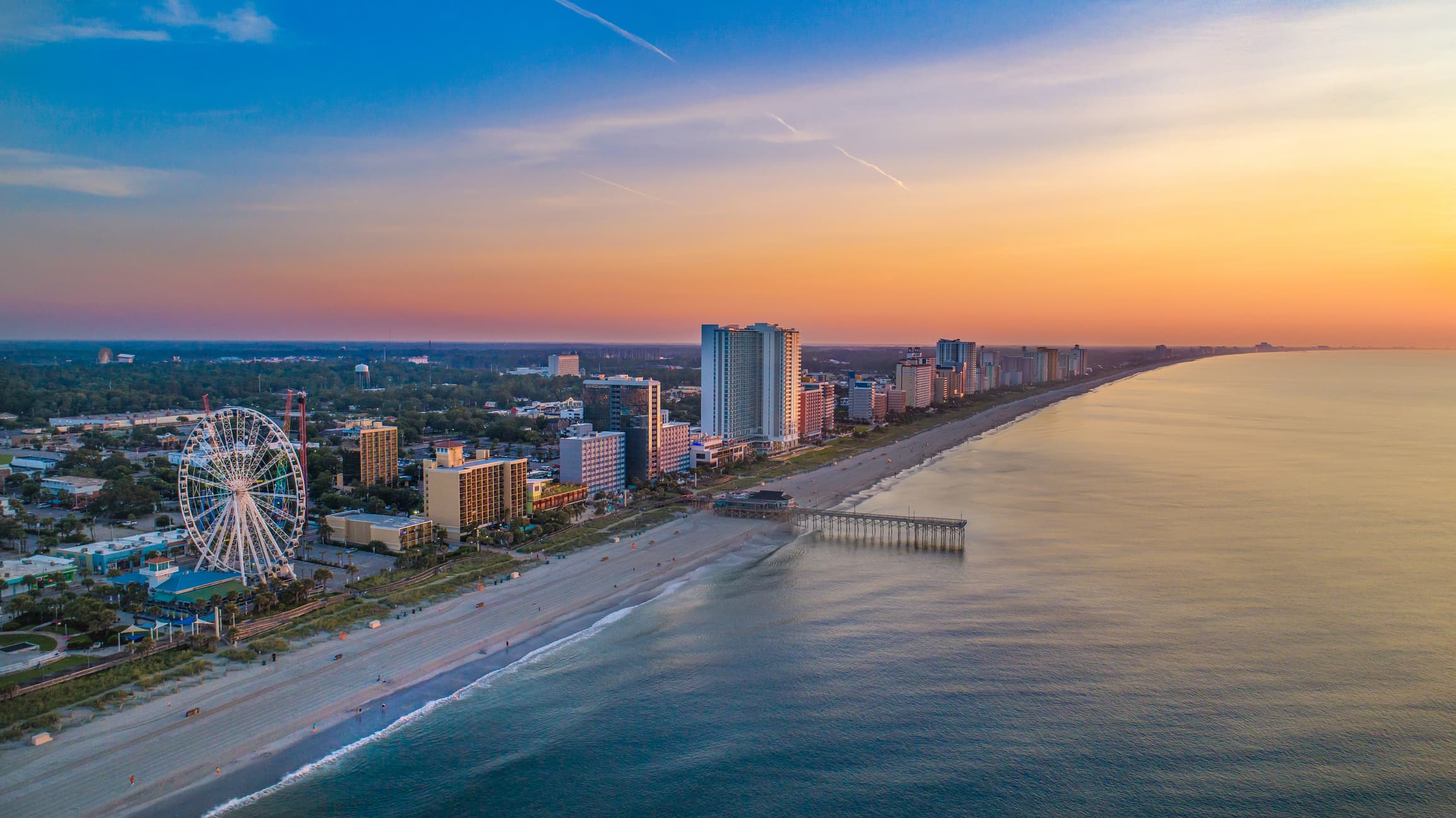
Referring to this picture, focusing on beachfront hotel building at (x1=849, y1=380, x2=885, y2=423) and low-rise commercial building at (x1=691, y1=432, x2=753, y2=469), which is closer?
low-rise commercial building at (x1=691, y1=432, x2=753, y2=469)

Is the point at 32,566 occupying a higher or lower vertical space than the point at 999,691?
higher

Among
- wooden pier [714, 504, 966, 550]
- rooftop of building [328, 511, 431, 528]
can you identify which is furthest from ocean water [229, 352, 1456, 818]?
rooftop of building [328, 511, 431, 528]

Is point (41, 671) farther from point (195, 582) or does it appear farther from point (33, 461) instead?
point (33, 461)

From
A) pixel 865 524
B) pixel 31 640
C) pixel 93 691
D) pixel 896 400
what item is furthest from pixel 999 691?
pixel 896 400

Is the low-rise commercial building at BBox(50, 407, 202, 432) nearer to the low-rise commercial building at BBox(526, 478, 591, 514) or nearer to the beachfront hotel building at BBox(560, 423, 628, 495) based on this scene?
the beachfront hotel building at BBox(560, 423, 628, 495)

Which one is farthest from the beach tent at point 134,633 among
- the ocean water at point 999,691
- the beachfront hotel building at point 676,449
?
the beachfront hotel building at point 676,449

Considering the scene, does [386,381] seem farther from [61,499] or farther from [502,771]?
[502,771]

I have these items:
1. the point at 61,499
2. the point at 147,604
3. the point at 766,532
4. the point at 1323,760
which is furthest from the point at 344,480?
the point at 1323,760
